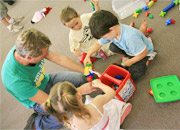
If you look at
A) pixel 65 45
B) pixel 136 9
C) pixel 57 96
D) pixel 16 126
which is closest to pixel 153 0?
pixel 136 9

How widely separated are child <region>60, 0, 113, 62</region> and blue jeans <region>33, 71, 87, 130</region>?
8.8 inches

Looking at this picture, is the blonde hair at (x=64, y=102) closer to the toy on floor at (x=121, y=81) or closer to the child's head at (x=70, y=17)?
the toy on floor at (x=121, y=81)

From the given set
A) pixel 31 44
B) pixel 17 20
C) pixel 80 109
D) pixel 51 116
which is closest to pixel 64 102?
pixel 80 109

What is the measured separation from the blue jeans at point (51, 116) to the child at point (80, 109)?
12.4 inches

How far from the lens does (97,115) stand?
0.85 meters

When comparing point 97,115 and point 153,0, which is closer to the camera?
point 97,115

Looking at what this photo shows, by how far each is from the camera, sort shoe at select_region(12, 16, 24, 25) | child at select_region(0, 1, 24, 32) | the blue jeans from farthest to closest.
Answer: shoe at select_region(12, 16, 24, 25) → child at select_region(0, 1, 24, 32) → the blue jeans

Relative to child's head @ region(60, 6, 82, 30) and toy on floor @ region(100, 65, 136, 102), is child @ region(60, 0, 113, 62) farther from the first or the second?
toy on floor @ region(100, 65, 136, 102)

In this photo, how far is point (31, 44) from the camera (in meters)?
0.86

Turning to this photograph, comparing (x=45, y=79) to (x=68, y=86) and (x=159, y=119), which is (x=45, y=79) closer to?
(x=68, y=86)

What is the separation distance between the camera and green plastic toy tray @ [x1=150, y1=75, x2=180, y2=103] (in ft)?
3.34

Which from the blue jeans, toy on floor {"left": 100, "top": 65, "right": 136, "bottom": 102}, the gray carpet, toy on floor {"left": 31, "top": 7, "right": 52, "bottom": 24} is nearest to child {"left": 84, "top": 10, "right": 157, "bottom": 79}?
toy on floor {"left": 100, "top": 65, "right": 136, "bottom": 102}

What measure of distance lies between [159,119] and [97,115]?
447 mm

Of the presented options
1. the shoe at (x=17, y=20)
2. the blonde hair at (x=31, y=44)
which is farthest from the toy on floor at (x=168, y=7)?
the shoe at (x=17, y=20)
